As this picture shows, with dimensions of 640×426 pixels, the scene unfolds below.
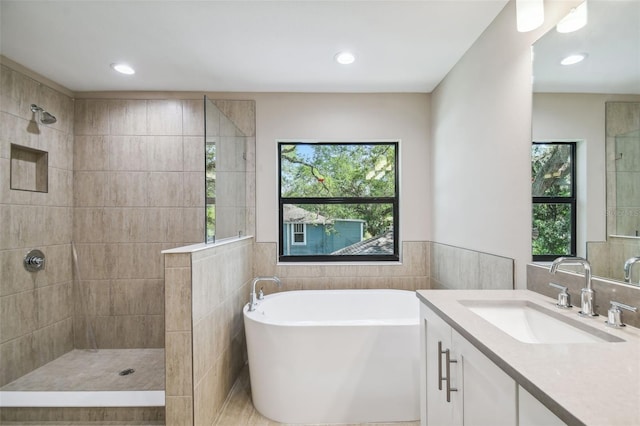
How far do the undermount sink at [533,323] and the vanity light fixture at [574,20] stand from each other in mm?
1235

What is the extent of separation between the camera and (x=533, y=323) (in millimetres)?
1312

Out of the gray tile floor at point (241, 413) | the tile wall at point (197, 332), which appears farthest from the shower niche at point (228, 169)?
the gray tile floor at point (241, 413)

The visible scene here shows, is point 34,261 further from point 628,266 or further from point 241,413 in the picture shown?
point 628,266

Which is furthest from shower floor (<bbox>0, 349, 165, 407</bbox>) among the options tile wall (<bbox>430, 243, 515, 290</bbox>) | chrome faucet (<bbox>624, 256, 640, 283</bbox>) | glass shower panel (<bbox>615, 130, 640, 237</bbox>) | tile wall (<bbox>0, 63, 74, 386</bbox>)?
glass shower panel (<bbox>615, 130, 640, 237</bbox>)

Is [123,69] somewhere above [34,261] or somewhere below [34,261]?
above

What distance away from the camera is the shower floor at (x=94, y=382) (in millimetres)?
1972

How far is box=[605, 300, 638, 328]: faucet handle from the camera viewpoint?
103 cm

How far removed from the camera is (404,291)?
278 cm

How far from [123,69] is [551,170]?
310 centimetres

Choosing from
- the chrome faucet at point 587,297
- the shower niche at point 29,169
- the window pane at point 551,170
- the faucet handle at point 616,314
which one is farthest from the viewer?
the shower niche at point 29,169

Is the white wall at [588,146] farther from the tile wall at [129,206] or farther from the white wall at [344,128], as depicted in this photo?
the tile wall at [129,206]

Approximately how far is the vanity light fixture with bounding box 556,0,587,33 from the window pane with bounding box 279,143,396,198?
5.98 feet

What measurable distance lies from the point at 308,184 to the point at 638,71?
245cm

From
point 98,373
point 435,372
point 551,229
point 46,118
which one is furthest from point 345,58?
point 98,373
